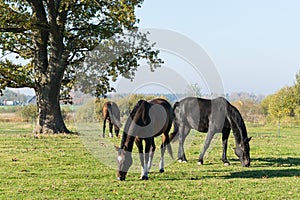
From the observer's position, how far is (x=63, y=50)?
25.2 meters

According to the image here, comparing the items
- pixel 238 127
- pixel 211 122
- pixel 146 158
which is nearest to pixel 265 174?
pixel 238 127

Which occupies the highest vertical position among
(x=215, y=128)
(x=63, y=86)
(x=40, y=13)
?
(x=40, y=13)

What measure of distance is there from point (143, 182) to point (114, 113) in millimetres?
13576

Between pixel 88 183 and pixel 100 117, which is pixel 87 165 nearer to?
pixel 88 183

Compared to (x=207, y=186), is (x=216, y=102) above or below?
above

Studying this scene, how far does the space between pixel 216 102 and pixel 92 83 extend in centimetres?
1215

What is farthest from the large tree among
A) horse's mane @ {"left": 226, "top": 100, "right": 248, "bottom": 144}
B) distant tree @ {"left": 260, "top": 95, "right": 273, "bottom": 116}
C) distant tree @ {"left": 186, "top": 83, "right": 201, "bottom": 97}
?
distant tree @ {"left": 260, "top": 95, "right": 273, "bottom": 116}

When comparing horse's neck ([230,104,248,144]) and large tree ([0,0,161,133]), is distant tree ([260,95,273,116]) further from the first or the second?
horse's neck ([230,104,248,144])

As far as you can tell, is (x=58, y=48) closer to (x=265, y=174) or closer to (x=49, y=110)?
(x=49, y=110)

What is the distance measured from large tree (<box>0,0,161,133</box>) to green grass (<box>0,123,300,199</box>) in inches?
330

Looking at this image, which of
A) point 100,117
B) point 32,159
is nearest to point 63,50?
point 100,117

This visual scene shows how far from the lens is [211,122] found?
1438cm

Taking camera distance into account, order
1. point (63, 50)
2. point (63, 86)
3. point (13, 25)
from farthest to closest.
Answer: point (63, 86) < point (63, 50) < point (13, 25)

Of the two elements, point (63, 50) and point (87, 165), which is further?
point (63, 50)
